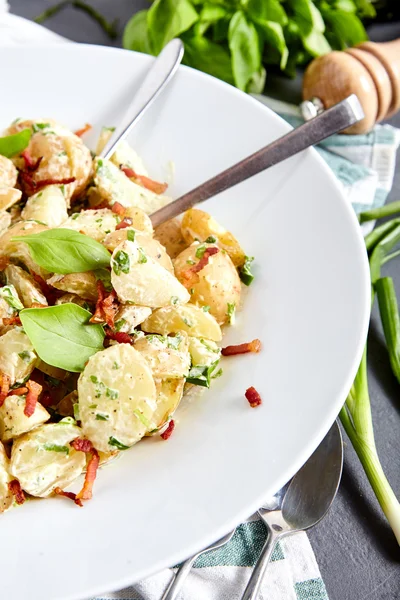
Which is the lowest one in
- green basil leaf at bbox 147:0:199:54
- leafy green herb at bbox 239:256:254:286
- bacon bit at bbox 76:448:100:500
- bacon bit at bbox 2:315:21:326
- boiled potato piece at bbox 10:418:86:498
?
bacon bit at bbox 76:448:100:500

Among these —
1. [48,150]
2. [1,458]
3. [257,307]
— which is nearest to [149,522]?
[1,458]

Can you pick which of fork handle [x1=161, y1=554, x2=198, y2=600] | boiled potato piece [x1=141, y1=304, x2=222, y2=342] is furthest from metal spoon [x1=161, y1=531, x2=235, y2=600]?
boiled potato piece [x1=141, y1=304, x2=222, y2=342]

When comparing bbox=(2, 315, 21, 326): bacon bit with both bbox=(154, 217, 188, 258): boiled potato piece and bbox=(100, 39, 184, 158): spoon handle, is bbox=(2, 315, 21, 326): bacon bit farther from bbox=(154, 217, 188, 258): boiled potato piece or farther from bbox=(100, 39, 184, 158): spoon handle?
bbox=(100, 39, 184, 158): spoon handle

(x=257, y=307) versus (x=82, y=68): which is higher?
(x=82, y=68)

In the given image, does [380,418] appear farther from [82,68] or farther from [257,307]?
[82,68]

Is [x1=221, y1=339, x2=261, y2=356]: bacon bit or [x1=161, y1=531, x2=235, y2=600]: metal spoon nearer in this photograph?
[x1=161, y1=531, x2=235, y2=600]: metal spoon

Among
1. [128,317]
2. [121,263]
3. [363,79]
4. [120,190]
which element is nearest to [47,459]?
[128,317]

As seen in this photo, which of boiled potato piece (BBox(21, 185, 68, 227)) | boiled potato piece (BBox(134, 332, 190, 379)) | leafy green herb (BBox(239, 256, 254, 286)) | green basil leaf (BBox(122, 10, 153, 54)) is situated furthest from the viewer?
green basil leaf (BBox(122, 10, 153, 54))
